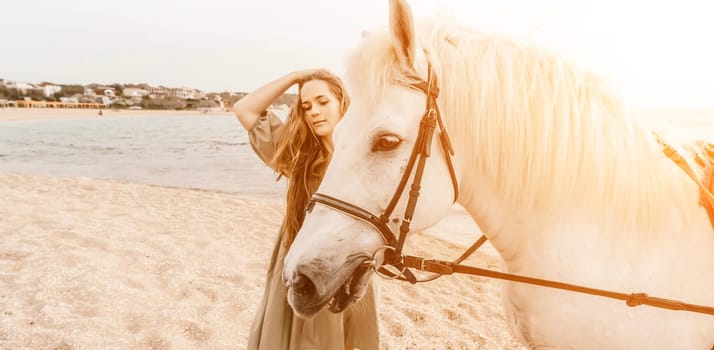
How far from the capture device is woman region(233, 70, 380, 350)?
2.37m

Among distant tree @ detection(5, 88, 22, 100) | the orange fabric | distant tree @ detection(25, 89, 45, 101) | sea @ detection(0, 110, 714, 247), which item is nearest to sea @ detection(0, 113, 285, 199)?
→ sea @ detection(0, 110, 714, 247)

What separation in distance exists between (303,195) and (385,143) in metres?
1.15

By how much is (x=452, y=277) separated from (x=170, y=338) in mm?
3506

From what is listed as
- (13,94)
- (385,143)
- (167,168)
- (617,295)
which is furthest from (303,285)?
(13,94)

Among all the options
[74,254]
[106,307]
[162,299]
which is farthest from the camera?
[74,254]

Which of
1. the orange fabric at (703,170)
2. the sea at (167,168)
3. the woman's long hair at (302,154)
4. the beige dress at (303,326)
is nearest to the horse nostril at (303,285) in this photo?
the beige dress at (303,326)

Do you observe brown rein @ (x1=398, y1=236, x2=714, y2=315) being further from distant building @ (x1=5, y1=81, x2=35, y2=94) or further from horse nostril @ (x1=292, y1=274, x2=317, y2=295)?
distant building @ (x1=5, y1=81, x2=35, y2=94)

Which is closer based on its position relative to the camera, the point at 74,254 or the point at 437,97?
the point at 437,97

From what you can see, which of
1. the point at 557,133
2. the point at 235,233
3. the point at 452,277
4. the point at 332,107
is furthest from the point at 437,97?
the point at 235,233

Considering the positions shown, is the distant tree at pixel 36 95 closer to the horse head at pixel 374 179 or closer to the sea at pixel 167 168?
the sea at pixel 167 168

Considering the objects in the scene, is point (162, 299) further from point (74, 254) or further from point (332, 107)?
point (332, 107)

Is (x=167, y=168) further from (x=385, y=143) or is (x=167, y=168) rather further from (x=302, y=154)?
(x=385, y=143)

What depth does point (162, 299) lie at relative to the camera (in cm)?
441

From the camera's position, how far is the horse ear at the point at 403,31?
136 cm
